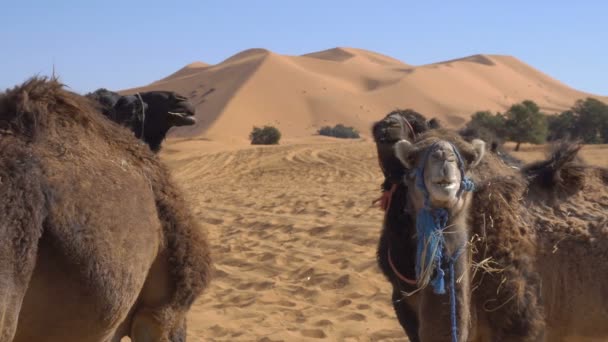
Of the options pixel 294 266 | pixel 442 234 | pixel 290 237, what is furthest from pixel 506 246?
pixel 290 237

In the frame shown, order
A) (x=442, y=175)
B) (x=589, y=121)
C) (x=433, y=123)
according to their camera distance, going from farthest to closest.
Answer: (x=589, y=121), (x=433, y=123), (x=442, y=175)

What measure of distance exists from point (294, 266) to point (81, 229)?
6.18 m

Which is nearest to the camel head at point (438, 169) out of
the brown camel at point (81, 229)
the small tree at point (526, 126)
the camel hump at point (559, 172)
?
the camel hump at point (559, 172)

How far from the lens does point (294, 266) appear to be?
9.02 metres

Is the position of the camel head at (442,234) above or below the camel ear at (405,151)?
below

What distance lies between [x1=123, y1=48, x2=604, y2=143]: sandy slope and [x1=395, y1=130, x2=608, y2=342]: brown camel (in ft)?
164

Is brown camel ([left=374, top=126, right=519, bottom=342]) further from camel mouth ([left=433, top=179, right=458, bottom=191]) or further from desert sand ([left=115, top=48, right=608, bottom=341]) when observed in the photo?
desert sand ([left=115, top=48, right=608, bottom=341])

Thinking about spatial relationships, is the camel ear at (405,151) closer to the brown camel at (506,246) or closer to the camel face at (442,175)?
the brown camel at (506,246)

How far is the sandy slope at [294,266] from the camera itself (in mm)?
6812

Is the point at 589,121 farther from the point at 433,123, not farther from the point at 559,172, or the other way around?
the point at 433,123

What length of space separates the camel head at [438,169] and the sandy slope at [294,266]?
1512mm

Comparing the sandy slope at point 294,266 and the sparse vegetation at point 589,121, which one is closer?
the sandy slope at point 294,266

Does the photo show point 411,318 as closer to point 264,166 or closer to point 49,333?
point 49,333

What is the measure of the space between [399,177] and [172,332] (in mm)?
1372
